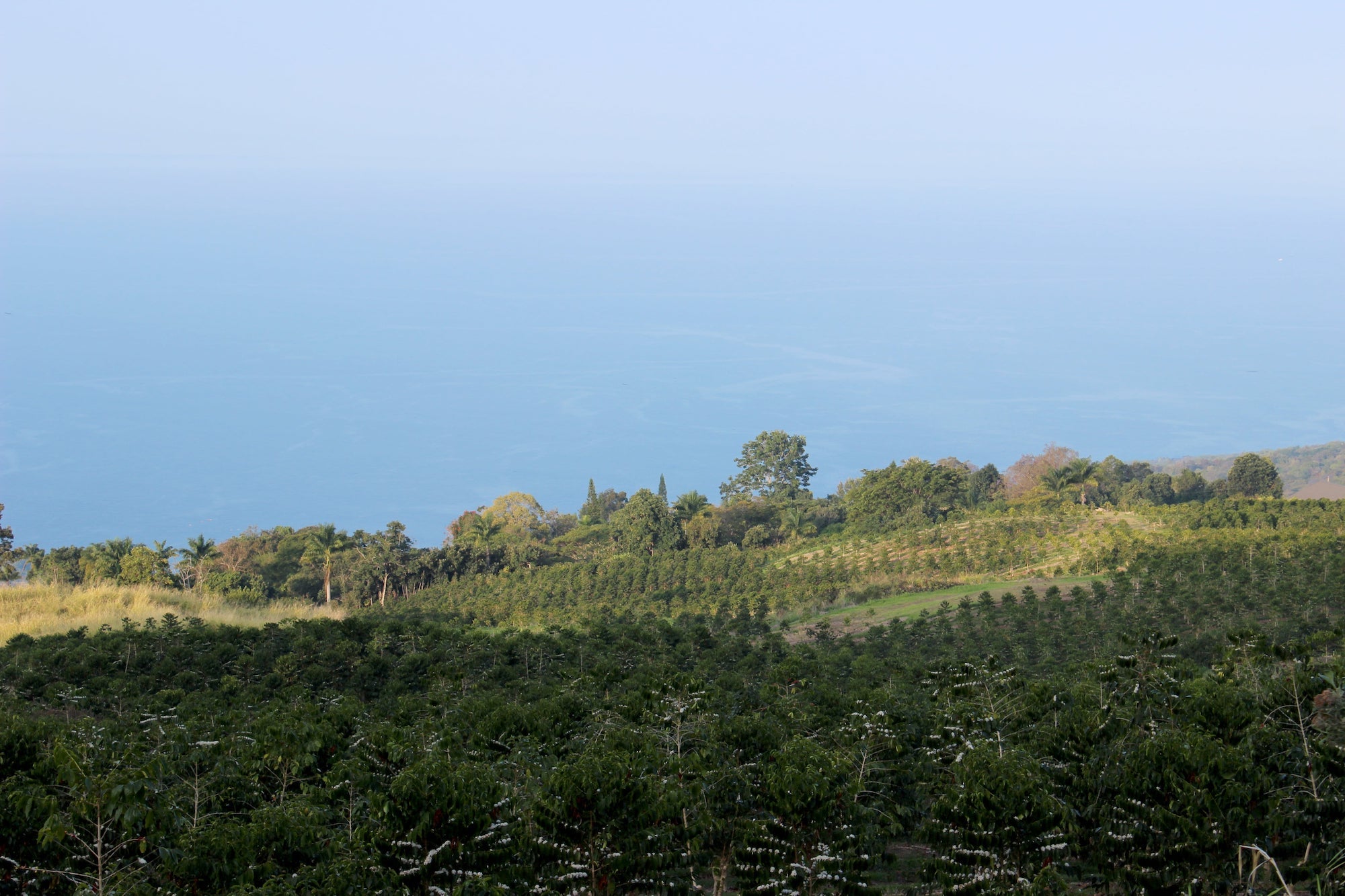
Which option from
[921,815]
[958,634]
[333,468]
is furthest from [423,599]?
[333,468]

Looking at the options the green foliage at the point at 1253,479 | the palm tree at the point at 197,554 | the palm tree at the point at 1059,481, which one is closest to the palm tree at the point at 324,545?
the palm tree at the point at 197,554

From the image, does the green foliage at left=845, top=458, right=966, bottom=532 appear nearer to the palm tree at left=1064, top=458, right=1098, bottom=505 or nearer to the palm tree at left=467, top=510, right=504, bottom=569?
the palm tree at left=1064, top=458, right=1098, bottom=505

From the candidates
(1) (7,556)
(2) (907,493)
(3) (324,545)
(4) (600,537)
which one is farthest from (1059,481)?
(1) (7,556)

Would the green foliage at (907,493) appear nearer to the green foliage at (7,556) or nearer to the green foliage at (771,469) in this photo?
the green foliage at (771,469)

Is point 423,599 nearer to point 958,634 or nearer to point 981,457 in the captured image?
point 958,634

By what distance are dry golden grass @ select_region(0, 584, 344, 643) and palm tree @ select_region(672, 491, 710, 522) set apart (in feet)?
65.0

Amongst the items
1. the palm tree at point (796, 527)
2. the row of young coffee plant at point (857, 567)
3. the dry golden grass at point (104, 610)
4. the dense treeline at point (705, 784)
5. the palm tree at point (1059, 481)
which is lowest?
the dense treeline at point (705, 784)

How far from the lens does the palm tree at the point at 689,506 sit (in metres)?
47.4

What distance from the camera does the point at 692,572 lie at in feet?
128

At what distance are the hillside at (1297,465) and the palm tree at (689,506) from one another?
55063 mm

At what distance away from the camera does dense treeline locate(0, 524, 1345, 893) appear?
27.0 feet

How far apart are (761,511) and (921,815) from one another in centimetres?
3874

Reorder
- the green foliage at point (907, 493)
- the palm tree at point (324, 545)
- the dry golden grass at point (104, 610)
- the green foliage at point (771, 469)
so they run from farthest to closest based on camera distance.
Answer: the green foliage at point (771, 469), the green foliage at point (907, 493), the palm tree at point (324, 545), the dry golden grass at point (104, 610)

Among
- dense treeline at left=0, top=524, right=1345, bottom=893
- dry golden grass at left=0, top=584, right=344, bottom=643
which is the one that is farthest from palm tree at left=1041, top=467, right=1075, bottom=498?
dense treeline at left=0, top=524, right=1345, bottom=893
